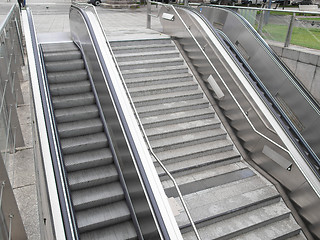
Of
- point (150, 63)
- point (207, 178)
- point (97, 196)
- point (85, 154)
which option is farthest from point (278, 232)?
point (150, 63)

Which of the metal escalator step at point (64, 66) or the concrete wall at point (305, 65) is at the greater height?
the concrete wall at point (305, 65)

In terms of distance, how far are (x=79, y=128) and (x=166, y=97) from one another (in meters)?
2.13

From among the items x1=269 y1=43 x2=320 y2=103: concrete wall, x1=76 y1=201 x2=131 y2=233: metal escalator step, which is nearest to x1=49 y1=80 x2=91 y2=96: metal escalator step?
x1=76 y1=201 x2=131 y2=233: metal escalator step

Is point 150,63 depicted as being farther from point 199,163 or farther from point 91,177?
point 91,177

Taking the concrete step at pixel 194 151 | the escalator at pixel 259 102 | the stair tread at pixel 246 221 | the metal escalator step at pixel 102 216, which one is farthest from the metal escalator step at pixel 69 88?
the stair tread at pixel 246 221

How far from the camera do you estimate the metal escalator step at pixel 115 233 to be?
4.10 meters

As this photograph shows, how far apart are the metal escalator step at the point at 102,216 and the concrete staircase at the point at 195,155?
850 mm

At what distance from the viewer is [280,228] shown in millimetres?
4633

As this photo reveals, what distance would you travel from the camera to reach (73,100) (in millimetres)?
5461

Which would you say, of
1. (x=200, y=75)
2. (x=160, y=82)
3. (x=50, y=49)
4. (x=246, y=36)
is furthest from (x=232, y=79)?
(x=50, y=49)

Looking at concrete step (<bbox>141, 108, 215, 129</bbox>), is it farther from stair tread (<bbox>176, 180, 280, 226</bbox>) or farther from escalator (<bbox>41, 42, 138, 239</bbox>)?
stair tread (<bbox>176, 180, 280, 226</bbox>)

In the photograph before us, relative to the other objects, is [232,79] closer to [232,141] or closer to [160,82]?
[232,141]

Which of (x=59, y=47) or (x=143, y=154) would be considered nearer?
(x=143, y=154)

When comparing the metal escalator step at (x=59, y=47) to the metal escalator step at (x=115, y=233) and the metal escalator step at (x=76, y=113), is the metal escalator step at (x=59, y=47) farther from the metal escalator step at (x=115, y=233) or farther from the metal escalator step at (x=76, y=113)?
the metal escalator step at (x=115, y=233)
